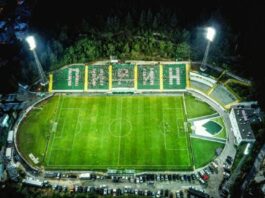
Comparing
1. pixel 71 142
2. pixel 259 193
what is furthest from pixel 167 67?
pixel 259 193

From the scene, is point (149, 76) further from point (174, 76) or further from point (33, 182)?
point (33, 182)

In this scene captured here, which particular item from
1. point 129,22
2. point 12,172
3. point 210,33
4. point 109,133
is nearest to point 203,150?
point 109,133

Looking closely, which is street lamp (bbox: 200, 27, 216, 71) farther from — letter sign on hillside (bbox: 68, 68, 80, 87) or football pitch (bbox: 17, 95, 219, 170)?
letter sign on hillside (bbox: 68, 68, 80, 87)

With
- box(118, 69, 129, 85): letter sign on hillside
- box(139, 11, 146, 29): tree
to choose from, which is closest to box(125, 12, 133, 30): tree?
box(139, 11, 146, 29): tree

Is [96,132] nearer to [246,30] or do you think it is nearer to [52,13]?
[52,13]

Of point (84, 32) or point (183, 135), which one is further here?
point (84, 32)

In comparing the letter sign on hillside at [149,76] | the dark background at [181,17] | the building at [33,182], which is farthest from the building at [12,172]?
the letter sign on hillside at [149,76]
